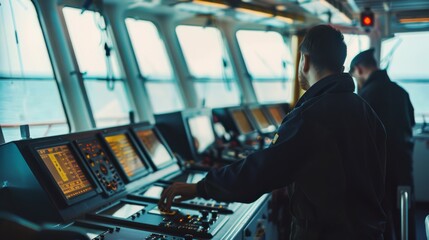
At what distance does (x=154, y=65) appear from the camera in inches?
177

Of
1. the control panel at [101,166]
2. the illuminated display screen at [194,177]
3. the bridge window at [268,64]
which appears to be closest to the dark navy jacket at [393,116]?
the illuminated display screen at [194,177]

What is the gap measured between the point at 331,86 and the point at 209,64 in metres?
3.87

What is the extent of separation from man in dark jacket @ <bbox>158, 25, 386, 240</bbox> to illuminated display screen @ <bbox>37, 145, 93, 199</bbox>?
1.82 feet

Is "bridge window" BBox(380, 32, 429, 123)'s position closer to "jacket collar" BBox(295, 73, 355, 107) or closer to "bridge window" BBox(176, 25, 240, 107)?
"bridge window" BBox(176, 25, 240, 107)

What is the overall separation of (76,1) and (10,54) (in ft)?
2.55

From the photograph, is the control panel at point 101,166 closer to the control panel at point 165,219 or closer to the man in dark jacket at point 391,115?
the control panel at point 165,219

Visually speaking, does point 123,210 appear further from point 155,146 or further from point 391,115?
point 391,115

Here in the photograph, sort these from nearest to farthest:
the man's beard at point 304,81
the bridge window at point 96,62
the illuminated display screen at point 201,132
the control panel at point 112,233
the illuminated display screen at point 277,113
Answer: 1. the control panel at point 112,233
2. the man's beard at point 304,81
3. the bridge window at point 96,62
4. the illuminated display screen at point 201,132
5. the illuminated display screen at point 277,113

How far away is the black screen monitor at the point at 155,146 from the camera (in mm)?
2828

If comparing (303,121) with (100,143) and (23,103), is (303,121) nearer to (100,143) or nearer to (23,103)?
(100,143)

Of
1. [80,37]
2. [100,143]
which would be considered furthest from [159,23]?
[100,143]

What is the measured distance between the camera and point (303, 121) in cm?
161

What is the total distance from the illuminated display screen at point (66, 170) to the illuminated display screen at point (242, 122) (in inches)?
101

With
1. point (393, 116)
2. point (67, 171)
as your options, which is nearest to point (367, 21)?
point (393, 116)
